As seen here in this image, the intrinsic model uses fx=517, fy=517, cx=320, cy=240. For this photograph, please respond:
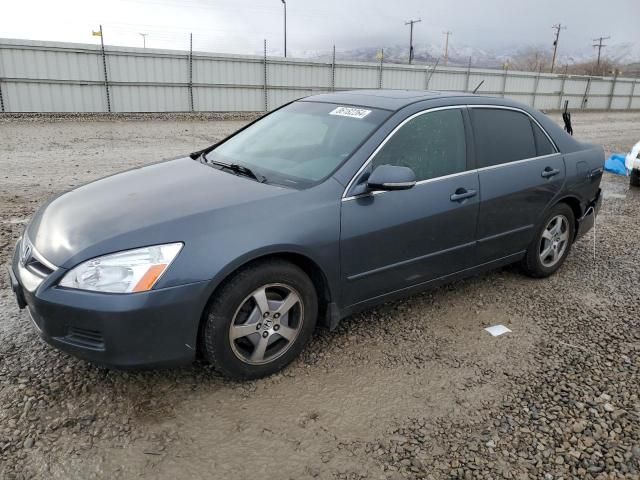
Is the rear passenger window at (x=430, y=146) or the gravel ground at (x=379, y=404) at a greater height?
the rear passenger window at (x=430, y=146)

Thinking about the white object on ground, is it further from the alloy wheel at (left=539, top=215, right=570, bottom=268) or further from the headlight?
the headlight

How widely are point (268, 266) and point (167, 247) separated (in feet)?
1.79

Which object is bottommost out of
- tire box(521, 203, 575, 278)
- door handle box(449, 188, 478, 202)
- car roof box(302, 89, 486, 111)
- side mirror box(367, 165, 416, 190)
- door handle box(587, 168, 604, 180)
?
tire box(521, 203, 575, 278)

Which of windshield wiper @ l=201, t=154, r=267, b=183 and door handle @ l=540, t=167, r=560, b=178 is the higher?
windshield wiper @ l=201, t=154, r=267, b=183

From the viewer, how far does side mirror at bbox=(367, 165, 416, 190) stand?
3082mm

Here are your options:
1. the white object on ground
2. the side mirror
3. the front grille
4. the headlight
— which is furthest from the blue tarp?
the front grille

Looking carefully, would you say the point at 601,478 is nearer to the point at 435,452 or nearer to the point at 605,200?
the point at 435,452

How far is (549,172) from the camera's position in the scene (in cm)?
430

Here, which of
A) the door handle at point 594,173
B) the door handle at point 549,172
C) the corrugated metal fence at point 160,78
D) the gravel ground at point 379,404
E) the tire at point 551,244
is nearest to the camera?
the gravel ground at point 379,404

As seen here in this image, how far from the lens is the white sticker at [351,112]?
358 cm

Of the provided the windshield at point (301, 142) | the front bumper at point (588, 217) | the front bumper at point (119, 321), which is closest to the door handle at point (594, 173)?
the front bumper at point (588, 217)

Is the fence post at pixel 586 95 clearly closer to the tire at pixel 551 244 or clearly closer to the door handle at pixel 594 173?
the door handle at pixel 594 173

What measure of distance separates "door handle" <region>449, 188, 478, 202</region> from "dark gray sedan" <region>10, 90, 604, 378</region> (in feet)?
0.03

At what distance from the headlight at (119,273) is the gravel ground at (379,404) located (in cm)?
68
